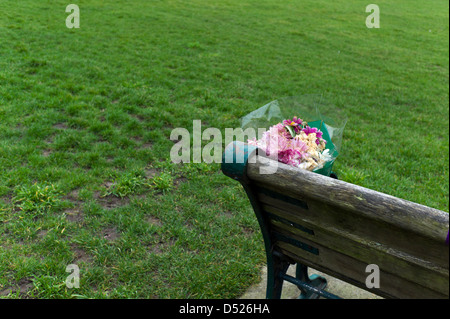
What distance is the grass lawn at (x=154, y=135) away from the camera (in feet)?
9.16

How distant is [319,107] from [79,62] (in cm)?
545

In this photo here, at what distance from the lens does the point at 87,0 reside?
37.9 feet

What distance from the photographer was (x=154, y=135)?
462 centimetres

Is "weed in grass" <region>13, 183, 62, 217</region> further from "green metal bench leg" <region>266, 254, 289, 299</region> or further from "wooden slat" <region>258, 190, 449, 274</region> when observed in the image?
"wooden slat" <region>258, 190, 449, 274</region>

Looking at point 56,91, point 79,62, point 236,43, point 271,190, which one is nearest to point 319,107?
point 271,190

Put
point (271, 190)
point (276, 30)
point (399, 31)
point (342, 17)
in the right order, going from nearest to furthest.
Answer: point (271, 190), point (276, 30), point (399, 31), point (342, 17)

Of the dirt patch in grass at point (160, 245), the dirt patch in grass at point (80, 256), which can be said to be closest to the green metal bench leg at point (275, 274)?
the dirt patch in grass at point (160, 245)
